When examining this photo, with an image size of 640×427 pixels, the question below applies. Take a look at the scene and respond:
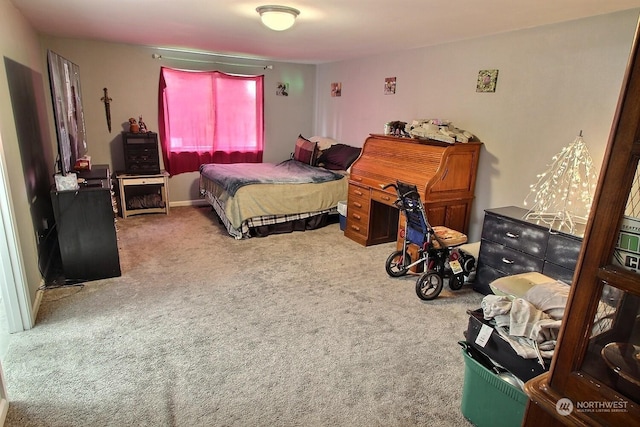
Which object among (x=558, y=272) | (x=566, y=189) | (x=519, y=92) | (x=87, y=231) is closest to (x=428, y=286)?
(x=558, y=272)

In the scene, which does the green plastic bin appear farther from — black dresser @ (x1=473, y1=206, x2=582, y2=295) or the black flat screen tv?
the black flat screen tv

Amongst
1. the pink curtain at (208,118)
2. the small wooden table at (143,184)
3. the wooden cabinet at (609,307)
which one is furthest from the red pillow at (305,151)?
the wooden cabinet at (609,307)

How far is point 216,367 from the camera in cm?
216

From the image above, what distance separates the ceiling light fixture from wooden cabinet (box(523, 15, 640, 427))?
8.09ft

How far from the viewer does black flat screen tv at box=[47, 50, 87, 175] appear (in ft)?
9.14

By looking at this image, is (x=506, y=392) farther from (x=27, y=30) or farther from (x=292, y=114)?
(x=292, y=114)

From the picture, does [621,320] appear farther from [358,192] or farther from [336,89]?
[336,89]

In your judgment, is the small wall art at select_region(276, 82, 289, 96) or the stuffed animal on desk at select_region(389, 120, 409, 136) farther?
the small wall art at select_region(276, 82, 289, 96)

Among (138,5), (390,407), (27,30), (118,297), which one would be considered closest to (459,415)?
(390,407)

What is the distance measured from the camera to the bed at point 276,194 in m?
4.25

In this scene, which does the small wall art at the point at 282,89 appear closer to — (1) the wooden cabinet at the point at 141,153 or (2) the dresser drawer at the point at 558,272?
(1) the wooden cabinet at the point at 141,153

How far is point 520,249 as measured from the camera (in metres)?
2.80

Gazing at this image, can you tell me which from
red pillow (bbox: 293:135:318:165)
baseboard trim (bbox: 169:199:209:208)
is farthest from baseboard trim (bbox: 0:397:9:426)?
red pillow (bbox: 293:135:318:165)

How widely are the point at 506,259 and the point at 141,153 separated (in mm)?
4354
